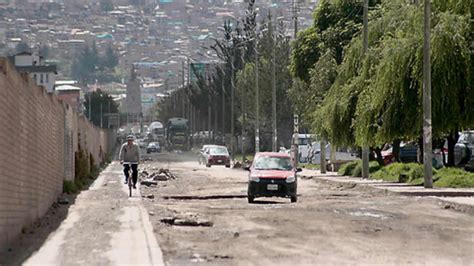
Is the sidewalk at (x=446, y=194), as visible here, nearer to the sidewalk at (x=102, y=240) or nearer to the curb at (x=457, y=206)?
the curb at (x=457, y=206)

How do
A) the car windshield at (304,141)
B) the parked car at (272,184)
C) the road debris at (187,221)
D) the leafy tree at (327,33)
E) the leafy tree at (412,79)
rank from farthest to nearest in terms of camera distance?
1. the car windshield at (304,141)
2. the leafy tree at (327,33)
3. the leafy tree at (412,79)
4. the parked car at (272,184)
5. the road debris at (187,221)

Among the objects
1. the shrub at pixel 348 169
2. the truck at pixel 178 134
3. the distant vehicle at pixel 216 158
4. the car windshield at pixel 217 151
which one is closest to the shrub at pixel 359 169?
the shrub at pixel 348 169

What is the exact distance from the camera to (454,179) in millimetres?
39281

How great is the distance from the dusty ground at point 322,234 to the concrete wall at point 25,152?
96.6 inches

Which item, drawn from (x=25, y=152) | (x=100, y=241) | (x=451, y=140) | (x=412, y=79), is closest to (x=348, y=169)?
(x=451, y=140)

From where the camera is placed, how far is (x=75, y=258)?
15812 mm

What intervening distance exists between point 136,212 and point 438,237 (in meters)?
8.67

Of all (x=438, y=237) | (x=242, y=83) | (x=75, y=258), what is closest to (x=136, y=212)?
(x=438, y=237)

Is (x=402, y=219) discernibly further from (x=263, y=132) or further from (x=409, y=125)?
(x=263, y=132)

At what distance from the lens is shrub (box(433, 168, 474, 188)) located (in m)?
38.6

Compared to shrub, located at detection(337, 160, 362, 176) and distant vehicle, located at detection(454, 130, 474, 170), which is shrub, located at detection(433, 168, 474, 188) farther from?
shrub, located at detection(337, 160, 362, 176)

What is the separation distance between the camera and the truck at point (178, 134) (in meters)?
150

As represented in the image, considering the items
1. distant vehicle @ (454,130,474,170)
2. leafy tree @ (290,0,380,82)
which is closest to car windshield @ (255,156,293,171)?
distant vehicle @ (454,130,474,170)

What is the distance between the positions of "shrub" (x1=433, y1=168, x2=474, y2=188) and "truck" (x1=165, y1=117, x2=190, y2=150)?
10958 centimetres
